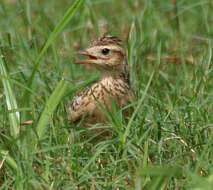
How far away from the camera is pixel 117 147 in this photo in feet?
15.4

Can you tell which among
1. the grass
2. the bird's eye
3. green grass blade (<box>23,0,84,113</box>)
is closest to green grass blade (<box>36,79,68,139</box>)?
the grass

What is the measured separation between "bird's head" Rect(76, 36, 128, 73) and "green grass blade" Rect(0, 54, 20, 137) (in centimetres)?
91

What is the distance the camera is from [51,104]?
4117mm

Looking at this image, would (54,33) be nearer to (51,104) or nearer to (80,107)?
(51,104)

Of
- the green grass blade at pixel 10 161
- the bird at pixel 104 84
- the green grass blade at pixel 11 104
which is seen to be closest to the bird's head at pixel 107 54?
the bird at pixel 104 84

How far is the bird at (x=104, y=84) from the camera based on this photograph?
5.25 m

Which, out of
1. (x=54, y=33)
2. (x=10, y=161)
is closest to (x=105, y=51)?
(x=54, y=33)

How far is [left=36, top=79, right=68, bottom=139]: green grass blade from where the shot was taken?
406cm

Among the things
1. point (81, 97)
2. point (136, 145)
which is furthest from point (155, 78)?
point (136, 145)

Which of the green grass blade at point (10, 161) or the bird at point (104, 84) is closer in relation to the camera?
the green grass blade at point (10, 161)

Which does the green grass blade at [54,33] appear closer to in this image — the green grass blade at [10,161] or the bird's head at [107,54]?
the green grass blade at [10,161]

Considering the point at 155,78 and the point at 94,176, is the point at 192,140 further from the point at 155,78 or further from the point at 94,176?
the point at 155,78

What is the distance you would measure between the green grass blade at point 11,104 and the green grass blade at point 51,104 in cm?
19

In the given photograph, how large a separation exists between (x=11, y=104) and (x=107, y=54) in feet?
4.22
